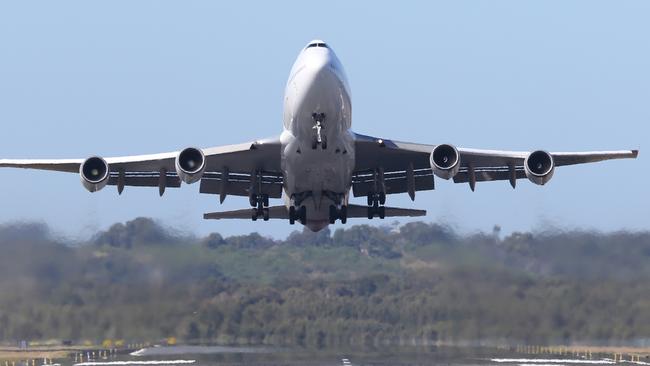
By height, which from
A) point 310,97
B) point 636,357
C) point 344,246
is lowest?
point 636,357

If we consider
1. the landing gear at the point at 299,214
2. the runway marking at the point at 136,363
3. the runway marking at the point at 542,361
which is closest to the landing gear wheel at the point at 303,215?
the landing gear at the point at 299,214

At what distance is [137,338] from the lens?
113 feet

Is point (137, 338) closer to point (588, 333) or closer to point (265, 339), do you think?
point (265, 339)

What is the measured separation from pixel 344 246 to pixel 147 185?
8.28 metres

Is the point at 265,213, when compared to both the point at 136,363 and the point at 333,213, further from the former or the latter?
the point at 136,363

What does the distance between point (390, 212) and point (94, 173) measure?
9291 millimetres

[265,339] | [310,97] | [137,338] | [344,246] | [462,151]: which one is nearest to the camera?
[310,97]

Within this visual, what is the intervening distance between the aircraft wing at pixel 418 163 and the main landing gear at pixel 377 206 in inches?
9.9

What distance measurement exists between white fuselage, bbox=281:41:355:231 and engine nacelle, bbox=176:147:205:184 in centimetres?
228

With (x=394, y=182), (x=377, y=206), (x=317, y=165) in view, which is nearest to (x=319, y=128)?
(x=317, y=165)

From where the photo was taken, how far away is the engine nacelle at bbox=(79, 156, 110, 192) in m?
30.5

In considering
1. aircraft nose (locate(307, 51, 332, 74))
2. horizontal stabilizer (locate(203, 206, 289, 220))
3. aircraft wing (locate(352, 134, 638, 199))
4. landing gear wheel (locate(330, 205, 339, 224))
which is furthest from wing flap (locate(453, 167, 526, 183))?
aircraft nose (locate(307, 51, 332, 74))

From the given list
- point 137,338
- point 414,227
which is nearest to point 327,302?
point 414,227

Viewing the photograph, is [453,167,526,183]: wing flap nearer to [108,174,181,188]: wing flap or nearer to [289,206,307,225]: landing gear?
[289,206,307,225]: landing gear
